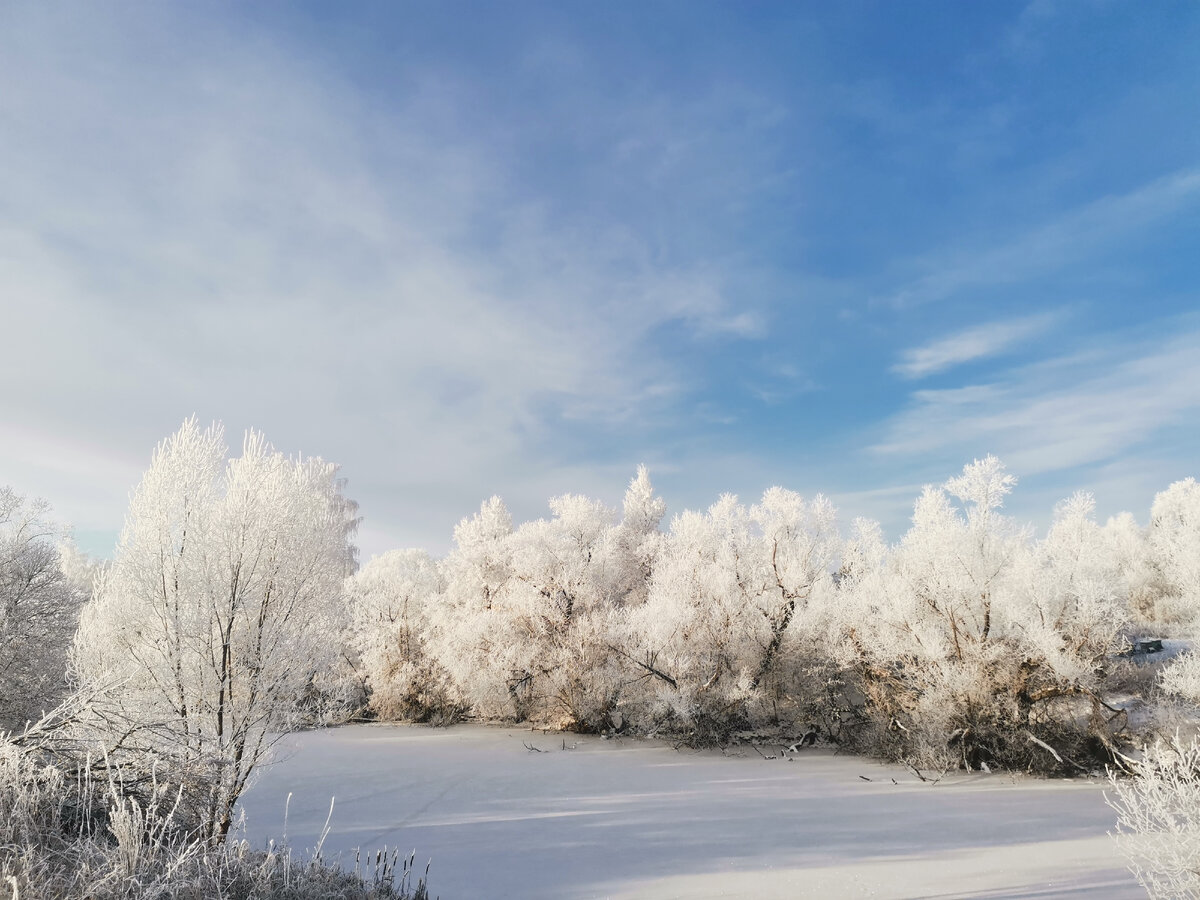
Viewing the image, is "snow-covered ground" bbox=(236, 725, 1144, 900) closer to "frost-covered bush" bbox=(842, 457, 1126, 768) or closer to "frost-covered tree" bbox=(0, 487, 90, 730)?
"frost-covered bush" bbox=(842, 457, 1126, 768)

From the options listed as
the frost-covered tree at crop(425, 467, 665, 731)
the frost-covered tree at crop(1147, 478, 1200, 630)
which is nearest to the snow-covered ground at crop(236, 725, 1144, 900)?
the frost-covered tree at crop(425, 467, 665, 731)

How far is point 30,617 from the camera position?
12828mm

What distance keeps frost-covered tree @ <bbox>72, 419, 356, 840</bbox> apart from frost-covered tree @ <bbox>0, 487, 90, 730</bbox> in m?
4.59

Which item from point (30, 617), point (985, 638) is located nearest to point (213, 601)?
point (30, 617)

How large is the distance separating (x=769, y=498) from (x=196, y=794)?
1810 centimetres

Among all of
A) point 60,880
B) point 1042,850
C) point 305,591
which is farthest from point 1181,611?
point 60,880

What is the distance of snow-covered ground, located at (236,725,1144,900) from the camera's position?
26.6 feet

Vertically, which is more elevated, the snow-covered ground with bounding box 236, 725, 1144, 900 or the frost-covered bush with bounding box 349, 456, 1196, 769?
the frost-covered bush with bounding box 349, 456, 1196, 769

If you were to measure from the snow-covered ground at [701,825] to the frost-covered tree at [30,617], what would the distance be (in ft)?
14.8

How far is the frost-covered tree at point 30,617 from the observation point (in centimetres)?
1215

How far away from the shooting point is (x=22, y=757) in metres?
5.84

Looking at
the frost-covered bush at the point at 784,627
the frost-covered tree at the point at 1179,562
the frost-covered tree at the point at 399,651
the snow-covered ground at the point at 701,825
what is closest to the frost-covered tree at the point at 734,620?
the frost-covered bush at the point at 784,627

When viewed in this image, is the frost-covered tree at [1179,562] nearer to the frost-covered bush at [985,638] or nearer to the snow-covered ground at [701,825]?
the frost-covered bush at [985,638]

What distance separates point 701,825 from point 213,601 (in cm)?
818
